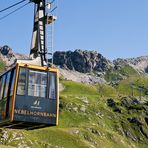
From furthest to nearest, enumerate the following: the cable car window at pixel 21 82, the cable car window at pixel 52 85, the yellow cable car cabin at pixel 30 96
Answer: the cable car window at pixel 52 85, the cable car window at pixel 21 82, the yellow cable car cabin at pixel 30 96

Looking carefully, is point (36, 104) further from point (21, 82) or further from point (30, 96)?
point (21, 82)

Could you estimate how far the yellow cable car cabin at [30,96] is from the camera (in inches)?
1416

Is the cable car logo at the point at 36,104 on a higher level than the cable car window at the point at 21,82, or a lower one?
lower

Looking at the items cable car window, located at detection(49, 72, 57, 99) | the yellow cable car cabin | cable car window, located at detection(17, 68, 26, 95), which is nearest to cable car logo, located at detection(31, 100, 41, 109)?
the yellow cable car cabin

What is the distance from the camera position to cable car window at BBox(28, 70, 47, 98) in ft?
121

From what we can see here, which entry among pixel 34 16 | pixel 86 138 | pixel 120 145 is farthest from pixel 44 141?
pixel 34 16

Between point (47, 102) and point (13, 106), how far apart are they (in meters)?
2.98

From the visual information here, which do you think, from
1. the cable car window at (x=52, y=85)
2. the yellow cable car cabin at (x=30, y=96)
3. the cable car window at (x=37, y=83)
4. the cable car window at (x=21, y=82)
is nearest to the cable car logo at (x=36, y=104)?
the yellow cable car cabin at (x=30, y=96)

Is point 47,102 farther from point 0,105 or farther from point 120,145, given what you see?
point 120,145

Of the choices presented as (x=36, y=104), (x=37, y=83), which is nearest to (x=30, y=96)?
(x=36, y=104)

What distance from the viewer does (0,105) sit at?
128 ft

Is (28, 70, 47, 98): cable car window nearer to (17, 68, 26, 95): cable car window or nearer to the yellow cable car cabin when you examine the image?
the yellow cable car cabin

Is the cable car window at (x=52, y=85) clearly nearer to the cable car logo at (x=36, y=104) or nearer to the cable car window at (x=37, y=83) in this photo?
the cable car window at (x=37, y=83)

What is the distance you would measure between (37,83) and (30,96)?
131 cm
